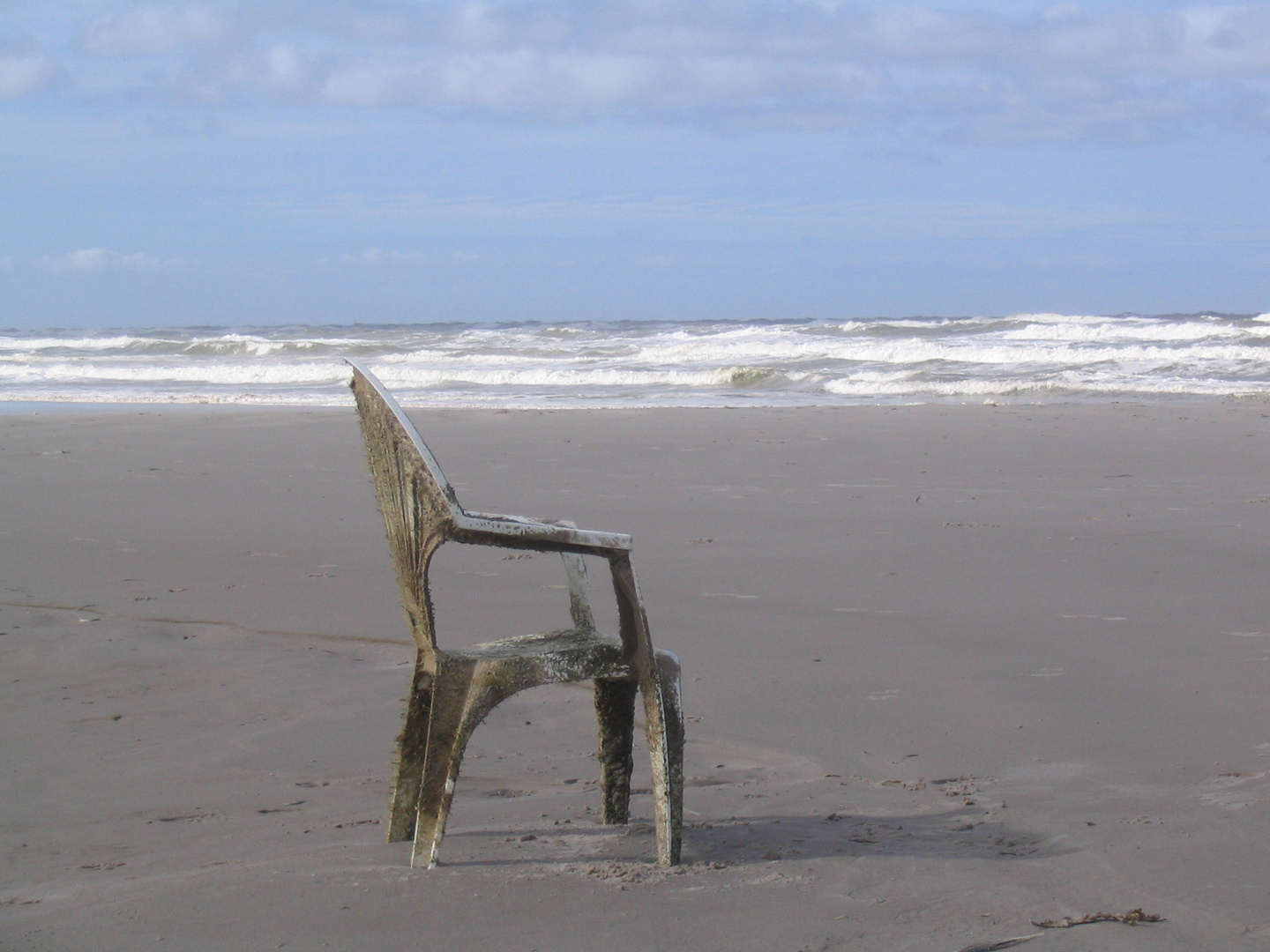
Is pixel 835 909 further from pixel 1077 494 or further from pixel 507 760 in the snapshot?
pixel 1077 494

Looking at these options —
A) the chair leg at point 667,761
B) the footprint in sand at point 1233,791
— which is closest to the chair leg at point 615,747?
the chair leg at point 667,761

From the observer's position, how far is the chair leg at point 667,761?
2.43 metres

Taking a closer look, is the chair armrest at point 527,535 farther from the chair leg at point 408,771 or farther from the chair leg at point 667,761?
the chair leg at point 408,771

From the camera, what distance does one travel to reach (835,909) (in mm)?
2217

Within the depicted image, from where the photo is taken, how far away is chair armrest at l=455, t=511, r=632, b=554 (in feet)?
7.41

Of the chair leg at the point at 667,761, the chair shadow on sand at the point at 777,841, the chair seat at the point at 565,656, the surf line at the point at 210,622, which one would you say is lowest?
the chair shadow on sand at the point at 777,841

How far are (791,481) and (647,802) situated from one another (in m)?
5.20

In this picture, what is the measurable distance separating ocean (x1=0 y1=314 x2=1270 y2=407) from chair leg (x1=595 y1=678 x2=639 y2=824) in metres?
12.3

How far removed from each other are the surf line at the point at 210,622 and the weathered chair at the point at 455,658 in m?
1.89

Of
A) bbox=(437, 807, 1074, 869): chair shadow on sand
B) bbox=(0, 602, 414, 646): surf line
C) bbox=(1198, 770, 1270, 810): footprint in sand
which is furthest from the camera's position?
bbox=(0, 602, 414, 646): surf line

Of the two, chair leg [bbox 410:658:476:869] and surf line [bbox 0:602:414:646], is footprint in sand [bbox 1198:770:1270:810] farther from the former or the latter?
surf line [bbox 0:602:414:646]

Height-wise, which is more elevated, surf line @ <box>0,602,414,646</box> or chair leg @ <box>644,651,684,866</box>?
chair leg @ <box>644,651,684,866</box>

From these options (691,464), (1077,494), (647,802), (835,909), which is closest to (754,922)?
(835,909)

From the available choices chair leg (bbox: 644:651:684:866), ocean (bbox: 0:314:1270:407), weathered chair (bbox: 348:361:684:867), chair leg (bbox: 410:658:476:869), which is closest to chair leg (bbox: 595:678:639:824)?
weathered chair (bbox: 348:361:684:867)
